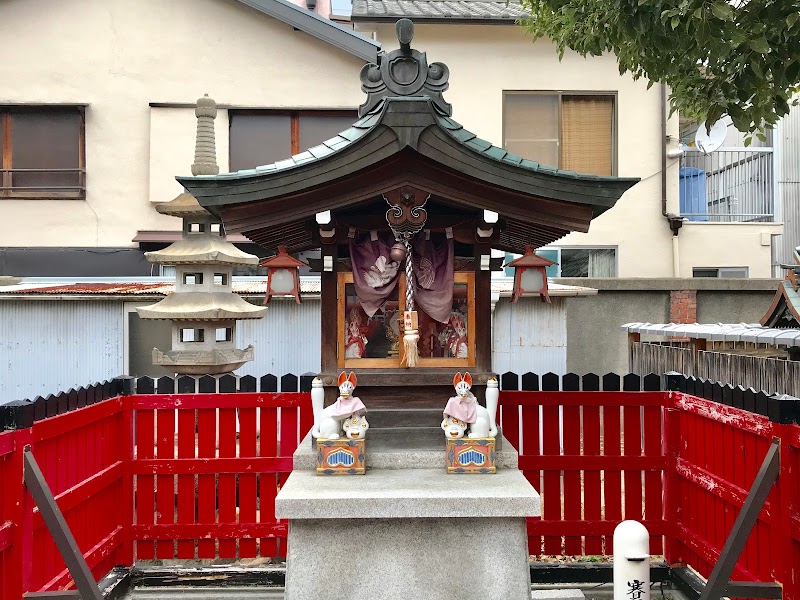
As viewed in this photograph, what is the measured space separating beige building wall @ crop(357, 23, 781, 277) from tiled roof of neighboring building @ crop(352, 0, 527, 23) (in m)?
0.37

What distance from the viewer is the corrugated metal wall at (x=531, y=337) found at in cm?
1454

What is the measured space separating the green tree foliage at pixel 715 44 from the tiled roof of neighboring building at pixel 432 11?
901cm

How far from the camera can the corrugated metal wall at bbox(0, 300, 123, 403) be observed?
1410 centimetres

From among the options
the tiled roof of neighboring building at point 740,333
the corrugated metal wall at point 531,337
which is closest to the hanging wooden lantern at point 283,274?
the tiled roof of neighboring building at point 740,333

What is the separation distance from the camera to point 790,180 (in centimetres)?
2100

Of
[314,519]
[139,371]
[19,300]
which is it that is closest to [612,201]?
[314,519]

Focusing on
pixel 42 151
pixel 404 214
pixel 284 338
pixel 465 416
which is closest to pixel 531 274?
pixel 404 214

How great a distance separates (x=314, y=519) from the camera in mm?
5570

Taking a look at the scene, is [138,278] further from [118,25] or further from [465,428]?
[465,428]

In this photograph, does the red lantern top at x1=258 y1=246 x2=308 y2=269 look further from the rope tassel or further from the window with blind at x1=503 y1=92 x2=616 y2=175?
the window with blind at x1=503 y1=92 x2=616 y2=175

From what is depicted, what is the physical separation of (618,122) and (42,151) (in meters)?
14.1

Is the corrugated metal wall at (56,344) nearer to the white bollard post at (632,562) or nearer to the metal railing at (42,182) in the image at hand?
the metal railing at (42,182)

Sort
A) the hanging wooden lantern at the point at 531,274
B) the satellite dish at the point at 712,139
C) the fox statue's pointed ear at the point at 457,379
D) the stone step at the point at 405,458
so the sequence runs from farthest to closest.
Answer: the satellite dish at the point at 712,139 → the hanging wooden lantern at the point at 531,274 → the stone step at the point at 405,458 → the fox statue's pointed ear at the point at 457,379

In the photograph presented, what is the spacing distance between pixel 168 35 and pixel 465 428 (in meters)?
14.3
